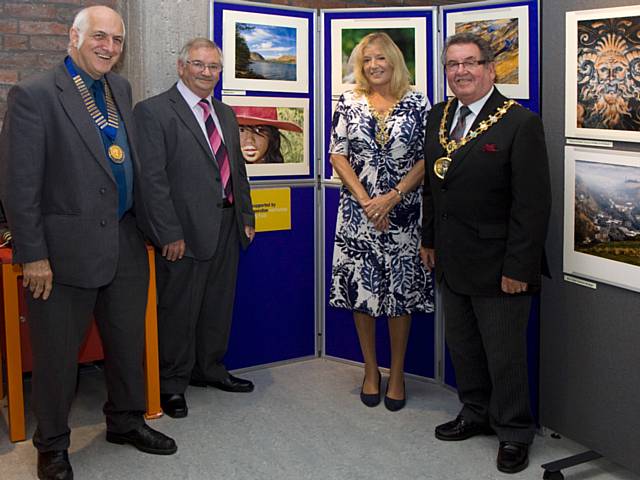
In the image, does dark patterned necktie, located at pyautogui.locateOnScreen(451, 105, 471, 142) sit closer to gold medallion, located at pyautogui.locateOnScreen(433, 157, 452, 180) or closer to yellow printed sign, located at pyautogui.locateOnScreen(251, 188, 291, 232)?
gold medallion, located at pyautogui.locateOnScreen(433, 157, 452, 180)

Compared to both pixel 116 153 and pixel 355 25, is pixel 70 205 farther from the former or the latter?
pixel 355 25

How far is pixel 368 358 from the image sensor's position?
12.9 feet

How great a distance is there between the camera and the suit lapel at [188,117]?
3.65 meters

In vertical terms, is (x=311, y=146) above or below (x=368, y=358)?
above

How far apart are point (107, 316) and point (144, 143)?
2.66 feet

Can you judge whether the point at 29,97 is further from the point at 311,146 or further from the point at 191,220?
the point at 311,146

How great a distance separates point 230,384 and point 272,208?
93cm

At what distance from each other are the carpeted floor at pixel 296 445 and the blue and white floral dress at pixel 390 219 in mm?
500

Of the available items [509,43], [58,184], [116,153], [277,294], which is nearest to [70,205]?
[58,184]

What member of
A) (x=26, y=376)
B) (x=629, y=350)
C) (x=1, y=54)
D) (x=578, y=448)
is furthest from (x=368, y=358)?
(x=1, y=54)

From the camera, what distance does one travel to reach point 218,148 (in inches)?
148

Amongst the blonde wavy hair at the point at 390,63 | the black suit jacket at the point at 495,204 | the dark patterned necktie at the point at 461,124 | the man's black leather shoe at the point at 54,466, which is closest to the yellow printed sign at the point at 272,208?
the blonde wavy hair at the point at 390,63

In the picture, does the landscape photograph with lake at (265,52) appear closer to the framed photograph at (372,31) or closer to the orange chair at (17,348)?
the framed photograph at (372,31)

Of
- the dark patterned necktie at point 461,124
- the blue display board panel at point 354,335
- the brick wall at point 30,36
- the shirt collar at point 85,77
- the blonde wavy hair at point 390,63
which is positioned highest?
the brick wall at point 30,36
